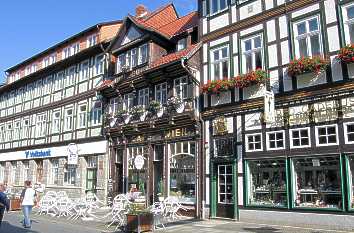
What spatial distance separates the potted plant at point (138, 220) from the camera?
42.6 feet

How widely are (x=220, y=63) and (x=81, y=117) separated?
42.2ft

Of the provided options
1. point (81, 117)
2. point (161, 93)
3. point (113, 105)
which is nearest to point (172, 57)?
point (161, 93)

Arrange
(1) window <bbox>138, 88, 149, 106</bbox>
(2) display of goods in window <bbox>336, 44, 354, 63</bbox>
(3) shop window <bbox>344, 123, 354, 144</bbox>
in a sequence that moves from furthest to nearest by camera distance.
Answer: (1) window <bbox>138, 88, 149, 106</bbox> → (3) shop window <bbox>344, 123, 354, 144</bbox> → (2) display of goods in window <bbox>336, 44, 354, 63</bbox>

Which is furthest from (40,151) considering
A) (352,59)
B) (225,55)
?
(352,59)

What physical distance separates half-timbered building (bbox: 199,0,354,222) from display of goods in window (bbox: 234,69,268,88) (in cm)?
4

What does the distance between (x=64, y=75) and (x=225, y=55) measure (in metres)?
16.0

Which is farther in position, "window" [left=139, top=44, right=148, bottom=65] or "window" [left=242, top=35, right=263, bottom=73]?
"window" [left=139, top=44, right=148, bottom=65]

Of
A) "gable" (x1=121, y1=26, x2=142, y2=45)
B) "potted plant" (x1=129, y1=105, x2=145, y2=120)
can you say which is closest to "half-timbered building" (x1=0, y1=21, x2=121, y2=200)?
→ "gable" (x1=121, y1=26, x2=142, y2=45)

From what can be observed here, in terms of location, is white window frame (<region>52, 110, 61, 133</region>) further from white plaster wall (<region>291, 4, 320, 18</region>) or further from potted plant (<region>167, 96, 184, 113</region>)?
white plaster wall (<region>291, 4, 320, 18</region>)

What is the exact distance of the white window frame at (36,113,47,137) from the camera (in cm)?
3083

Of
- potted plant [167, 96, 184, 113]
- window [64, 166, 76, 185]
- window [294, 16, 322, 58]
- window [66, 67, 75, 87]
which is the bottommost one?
window [64, 166, 76, 185]

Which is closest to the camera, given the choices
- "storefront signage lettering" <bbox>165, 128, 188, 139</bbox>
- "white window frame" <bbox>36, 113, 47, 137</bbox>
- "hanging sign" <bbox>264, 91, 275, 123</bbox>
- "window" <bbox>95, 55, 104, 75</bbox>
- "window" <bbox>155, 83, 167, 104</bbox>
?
"hanging sign" <bbox>264, 91, 275, 123</bbox>

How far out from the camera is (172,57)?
1958 cm

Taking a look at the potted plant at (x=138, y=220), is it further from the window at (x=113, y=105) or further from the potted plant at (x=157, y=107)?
the window at (x=113, y=105)
